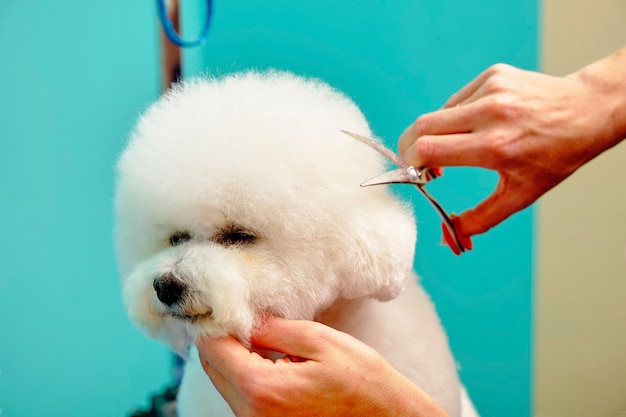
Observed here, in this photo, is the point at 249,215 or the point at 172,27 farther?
the point at 172,27

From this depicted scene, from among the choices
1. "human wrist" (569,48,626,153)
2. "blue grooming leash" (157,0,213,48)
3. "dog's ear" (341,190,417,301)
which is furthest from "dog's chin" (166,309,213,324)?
"blue grooming leash" (157,0,213,48)

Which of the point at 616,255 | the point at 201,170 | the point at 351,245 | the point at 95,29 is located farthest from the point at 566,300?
the point at 95,29

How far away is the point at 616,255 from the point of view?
104 centimetres

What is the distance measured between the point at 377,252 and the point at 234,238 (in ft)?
0.56

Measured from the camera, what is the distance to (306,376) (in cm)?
58

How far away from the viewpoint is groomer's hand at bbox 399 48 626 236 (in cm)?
65

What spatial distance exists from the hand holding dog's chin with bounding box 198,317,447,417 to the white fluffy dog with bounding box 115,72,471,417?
1.2 inches

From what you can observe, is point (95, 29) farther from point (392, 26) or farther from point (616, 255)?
point (616, 255)

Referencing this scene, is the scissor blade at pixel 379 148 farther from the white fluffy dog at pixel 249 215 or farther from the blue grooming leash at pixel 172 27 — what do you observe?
the blue grooming leash at pixel 172 27

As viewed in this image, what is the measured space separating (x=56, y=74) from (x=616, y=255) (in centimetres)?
118

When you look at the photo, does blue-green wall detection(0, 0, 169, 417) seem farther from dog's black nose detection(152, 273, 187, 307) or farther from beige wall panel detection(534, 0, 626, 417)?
beige wall panel detection(534, 0, 626, 417)

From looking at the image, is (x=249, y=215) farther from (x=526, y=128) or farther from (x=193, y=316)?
(x=526, y=128)

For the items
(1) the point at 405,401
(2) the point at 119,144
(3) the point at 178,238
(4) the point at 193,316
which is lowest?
(1) the point at 405,401

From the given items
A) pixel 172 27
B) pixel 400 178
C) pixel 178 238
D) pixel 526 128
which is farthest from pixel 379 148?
pixel 172 27
